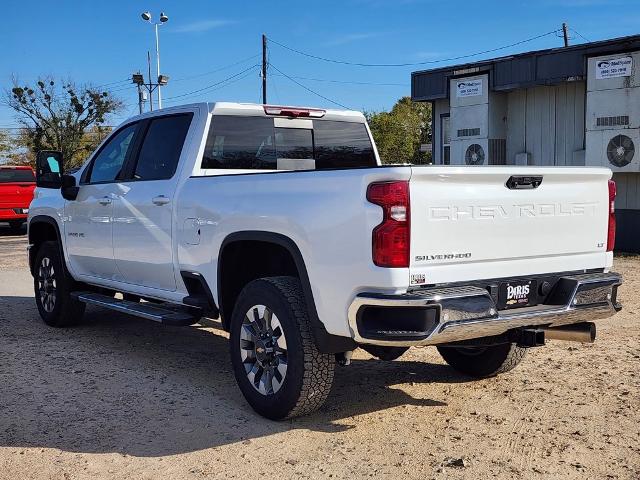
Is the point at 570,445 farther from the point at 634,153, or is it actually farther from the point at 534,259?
the point at 634,153

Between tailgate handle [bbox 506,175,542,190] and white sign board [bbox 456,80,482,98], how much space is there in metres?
14.5

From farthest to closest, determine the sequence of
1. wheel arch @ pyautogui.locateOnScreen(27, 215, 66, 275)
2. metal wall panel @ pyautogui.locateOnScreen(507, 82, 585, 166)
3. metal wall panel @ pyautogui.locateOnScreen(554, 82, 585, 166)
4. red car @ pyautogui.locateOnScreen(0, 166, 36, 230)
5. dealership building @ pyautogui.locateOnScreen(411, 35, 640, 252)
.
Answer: red car @ pyautogui.locateOnScreen(0, 166, 36, 230)
metal wall panel @ pyautogui.locateOnScreen(507, 82, 585, 166)
metal wall panel @ pyautogui.locateOnScreen(554, 82, 585, 166)
dealership building @ pyautogui.locateOnScreen(411, 35, 640, 252)
wheel arch @ pyautogui.locateOnScreen(27, 215, 66, 275)

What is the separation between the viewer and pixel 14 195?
1941 cm

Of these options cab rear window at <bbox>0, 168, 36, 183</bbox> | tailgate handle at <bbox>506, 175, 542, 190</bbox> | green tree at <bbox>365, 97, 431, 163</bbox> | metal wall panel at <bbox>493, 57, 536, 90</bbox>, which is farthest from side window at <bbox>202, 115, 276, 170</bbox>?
green tree at <bbox>365, 97, 431, 163</bbox>

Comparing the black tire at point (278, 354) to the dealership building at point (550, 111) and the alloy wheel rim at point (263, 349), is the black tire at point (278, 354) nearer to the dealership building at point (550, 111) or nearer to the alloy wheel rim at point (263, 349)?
the alloy wheel rim at point (263, 349)

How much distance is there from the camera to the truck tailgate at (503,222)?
385 centimetres

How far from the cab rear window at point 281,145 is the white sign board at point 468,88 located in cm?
1247

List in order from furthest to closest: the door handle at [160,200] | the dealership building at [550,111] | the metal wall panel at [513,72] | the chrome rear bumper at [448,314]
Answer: the metal wall panel at [513,72]
the dealership building at [550,111]
the door handle at [160,200]
the chrome rear bumper at [448,314]

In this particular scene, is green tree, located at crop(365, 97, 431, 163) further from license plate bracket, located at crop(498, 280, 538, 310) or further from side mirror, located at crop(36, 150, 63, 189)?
license plate bracket, located at crop(498, 280, 538, 310)

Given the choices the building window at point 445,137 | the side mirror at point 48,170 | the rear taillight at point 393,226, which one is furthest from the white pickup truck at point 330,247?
the building window at point 445,137

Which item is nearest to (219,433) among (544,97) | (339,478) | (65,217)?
(339,478)

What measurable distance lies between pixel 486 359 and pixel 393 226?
83.6 inches

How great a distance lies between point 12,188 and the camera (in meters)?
19.4

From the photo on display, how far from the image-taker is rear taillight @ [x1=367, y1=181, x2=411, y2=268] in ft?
12.4
